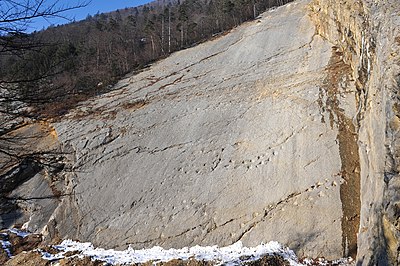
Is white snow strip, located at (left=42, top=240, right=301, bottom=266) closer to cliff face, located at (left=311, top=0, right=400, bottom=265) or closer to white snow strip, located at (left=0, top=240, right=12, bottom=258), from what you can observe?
white snow strip, located at (left=0, top=240, right=12, bottom=258)

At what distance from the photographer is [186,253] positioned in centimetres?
848

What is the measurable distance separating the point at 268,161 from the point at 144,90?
879 cm

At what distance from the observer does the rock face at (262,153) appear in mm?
7246

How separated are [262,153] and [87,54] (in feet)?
98.5

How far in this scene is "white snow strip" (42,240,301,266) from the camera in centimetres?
765

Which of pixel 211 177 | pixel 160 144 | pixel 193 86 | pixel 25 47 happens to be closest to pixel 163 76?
pixel 193 86

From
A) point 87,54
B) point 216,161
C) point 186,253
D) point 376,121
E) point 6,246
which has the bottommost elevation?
point 186,253

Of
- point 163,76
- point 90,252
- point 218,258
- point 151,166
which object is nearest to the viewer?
point 218,258

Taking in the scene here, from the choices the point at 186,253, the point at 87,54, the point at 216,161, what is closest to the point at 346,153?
the point at 216,161

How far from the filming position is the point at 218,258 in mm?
7840

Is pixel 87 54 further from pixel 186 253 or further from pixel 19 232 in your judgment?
pixel 186 253

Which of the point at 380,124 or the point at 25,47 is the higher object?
the point at 25,47

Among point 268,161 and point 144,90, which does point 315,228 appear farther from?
point 144,90

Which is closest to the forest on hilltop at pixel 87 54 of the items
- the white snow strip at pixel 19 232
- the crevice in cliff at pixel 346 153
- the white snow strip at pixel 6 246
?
the white snow strip at pixel 19 232
